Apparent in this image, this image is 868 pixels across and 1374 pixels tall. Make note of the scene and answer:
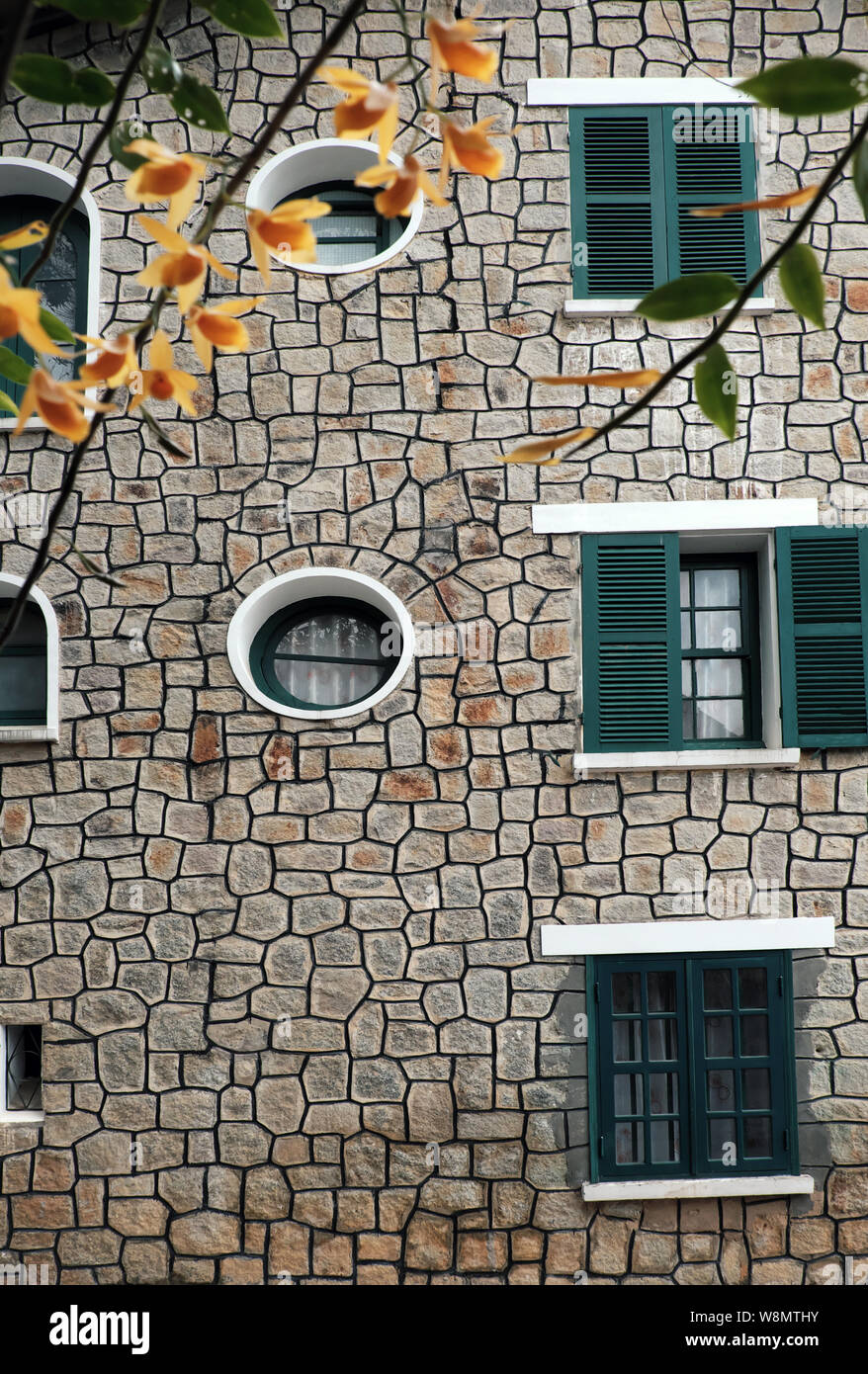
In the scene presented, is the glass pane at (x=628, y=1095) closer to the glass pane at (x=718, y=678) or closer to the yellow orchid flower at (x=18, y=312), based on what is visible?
the glass pane at (x=718, y=678)

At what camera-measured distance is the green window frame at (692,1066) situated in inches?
210

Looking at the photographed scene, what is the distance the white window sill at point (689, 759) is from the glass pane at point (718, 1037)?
1.29 metres

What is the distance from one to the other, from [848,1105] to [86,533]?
16.1 feet

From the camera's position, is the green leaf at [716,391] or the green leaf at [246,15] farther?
the green leaf at [246,15]

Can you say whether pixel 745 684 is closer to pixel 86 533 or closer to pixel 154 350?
pixel 86 533

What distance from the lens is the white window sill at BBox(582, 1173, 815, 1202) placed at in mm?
5211

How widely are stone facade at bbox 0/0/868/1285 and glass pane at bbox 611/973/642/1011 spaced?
0.22 metres

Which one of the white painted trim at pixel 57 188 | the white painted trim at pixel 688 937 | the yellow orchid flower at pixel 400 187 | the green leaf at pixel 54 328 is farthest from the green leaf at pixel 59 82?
the white painted trim at pixel 57 188

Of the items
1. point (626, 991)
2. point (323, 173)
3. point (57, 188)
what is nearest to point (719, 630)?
point (626, 991)

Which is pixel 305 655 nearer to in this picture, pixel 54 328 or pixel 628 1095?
pixel 628 1095

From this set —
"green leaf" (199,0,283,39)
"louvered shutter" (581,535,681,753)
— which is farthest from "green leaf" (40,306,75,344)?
"louvered shutter" (581,535,681,753)

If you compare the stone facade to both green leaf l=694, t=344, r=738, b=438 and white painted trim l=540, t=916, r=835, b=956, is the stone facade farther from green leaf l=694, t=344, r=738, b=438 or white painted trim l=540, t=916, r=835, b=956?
green leaf l=694, t=344, r=738, b=438

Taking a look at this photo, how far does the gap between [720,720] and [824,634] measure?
2.29 ft

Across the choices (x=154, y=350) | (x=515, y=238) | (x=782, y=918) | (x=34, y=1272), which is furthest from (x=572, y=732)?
(x=154, y=350)
